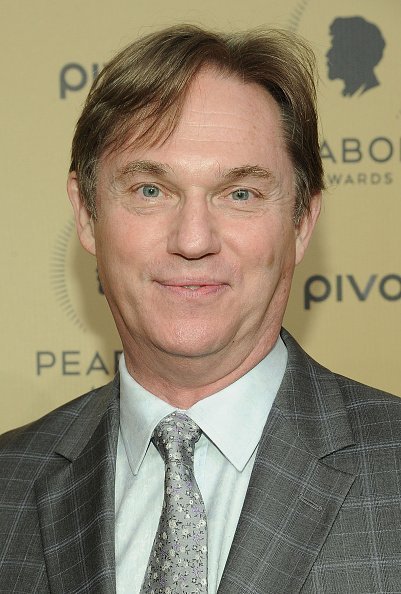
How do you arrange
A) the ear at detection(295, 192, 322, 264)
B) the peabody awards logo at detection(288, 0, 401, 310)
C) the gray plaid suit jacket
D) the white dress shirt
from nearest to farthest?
the gray plaid suit jacket
the white dress shirt
the ear at detection(295, 192, 322, 264)
the peabody awards logo at detection(288, 0, 401, 310)

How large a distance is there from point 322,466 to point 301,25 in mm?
1456

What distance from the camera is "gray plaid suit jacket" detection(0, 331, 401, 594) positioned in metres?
1.82

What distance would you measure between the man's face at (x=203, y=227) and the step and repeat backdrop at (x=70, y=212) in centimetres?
101

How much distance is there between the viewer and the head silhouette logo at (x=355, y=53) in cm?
303

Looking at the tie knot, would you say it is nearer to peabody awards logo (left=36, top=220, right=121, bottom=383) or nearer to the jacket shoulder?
the jacket shoulder

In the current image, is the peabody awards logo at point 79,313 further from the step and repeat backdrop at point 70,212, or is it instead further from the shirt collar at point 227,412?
the shirt collar at point 227,412

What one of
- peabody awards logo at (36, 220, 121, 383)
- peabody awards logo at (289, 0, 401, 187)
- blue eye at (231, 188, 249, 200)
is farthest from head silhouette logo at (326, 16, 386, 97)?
blue eye at (231, 188, 249, 200)

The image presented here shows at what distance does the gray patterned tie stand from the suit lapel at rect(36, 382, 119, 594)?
0.28ft

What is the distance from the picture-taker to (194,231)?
1899mm

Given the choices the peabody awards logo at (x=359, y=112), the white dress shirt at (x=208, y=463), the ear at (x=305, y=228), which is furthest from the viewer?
the peabody awards logo at (x=359, y=112)

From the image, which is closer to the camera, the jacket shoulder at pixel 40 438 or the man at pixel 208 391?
the man at pixel 208 391

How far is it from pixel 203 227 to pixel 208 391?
0.30m

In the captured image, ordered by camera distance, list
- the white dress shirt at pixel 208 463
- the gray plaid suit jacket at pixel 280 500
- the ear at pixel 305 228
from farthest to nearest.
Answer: the ear at pixel 305 228 → the white dress shirt at pixel 208 463 → the gray plaid suit jacket at pixel 280 500

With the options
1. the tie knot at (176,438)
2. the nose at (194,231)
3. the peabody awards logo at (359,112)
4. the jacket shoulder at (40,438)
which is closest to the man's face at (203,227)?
the nose at (194,231)
